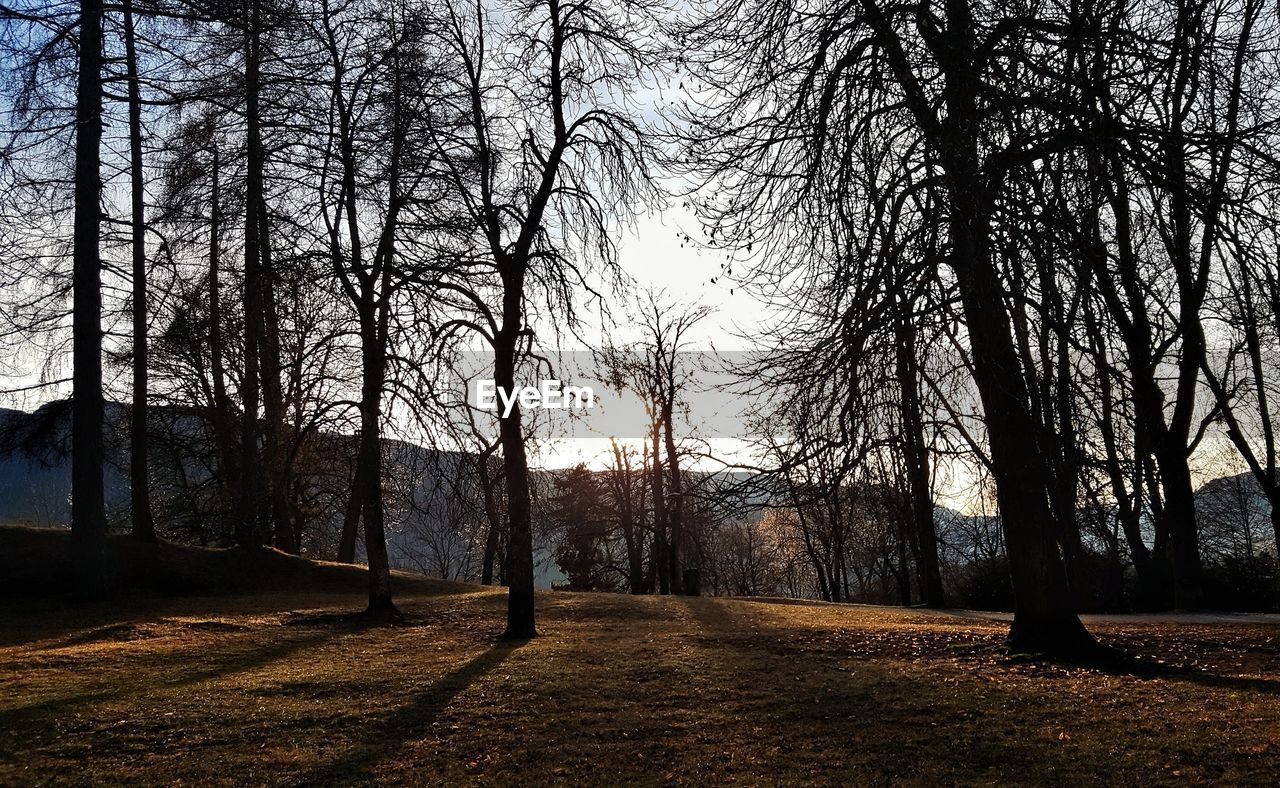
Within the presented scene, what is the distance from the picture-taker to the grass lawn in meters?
5.96

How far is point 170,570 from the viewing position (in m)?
18.8

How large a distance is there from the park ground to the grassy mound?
438cm

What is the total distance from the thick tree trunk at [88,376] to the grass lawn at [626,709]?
12.0 ft

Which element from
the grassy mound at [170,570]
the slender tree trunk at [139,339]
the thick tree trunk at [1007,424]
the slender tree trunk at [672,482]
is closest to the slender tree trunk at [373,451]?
the grassy mound at [170,570]

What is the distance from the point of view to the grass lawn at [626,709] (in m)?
5.96

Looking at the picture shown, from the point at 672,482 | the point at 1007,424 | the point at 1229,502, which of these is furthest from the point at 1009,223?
the point at 1229,502

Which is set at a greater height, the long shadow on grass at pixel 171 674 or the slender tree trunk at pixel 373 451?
the slender tree trunk at pixel 373 451

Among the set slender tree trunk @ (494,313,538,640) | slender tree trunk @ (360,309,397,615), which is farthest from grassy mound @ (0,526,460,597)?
slender tree trunk @ (494,313,538,640)

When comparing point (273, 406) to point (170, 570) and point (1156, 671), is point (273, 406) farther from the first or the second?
point (1156, 671)

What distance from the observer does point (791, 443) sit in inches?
317

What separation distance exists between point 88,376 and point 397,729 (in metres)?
12.7

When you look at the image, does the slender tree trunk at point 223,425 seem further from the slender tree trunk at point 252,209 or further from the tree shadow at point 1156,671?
the tree shadow at point 1156,671

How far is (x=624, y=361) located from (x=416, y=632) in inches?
202

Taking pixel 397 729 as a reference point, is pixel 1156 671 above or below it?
below
